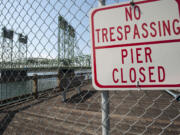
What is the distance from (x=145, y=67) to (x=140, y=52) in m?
0.11

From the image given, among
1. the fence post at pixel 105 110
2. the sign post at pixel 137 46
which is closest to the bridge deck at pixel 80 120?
the fence post at pixel 105 110

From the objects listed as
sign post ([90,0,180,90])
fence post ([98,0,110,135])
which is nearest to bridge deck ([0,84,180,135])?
fence post ([98,0,110,135])

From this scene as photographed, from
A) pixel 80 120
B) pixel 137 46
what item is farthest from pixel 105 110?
pixel 80 120

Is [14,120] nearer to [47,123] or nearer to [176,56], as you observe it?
[47,123]

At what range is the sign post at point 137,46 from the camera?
0.81 metres

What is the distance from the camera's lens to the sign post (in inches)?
32.0

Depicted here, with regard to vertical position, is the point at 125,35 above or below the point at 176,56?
above

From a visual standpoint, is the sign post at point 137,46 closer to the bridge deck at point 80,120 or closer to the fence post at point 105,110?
the fence post at point 105,110

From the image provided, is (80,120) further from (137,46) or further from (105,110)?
(137,46)

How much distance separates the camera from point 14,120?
10.5 ft

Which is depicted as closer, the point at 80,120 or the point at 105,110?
the point at 105,110

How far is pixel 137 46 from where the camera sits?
2.81 feet

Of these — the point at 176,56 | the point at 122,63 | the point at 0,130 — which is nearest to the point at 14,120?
the point at 0,130

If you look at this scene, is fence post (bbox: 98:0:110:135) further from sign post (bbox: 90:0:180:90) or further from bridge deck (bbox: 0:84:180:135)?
bridge deck (bbox: 0:84:180:135)
